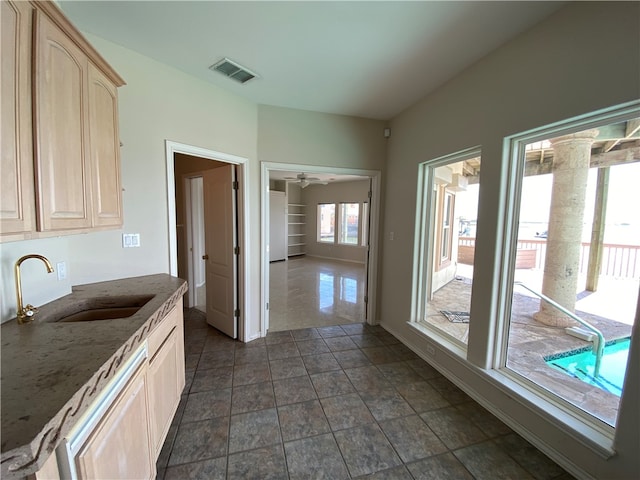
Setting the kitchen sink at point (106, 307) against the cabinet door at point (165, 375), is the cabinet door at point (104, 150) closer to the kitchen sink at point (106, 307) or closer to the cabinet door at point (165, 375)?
the kitchen sink at point (106, 307)

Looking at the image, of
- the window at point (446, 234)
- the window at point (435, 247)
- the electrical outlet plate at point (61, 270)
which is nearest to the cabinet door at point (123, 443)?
the electrical outlet plate at point (61, 270)

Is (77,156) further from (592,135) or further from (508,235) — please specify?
(592,135)

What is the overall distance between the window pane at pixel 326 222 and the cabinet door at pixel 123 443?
795 cm

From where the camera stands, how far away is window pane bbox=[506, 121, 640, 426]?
1595 mm

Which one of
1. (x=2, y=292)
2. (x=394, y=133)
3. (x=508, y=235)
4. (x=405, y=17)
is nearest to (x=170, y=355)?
(x=2, y=292)

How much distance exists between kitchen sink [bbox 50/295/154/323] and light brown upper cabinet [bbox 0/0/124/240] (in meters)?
0.51

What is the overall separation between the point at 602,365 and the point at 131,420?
2.86m

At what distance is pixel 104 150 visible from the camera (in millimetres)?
1645

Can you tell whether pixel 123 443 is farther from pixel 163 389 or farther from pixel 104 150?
pixel 104 150

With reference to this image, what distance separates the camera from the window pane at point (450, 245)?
287 centimetres

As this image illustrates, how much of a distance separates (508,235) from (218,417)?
8.61 feet

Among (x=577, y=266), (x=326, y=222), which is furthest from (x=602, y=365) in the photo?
(x=326, y=222)

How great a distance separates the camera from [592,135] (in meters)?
1.72

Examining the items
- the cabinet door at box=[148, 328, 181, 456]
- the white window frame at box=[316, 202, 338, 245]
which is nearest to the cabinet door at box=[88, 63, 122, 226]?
the cabinet door at box=[148, 328, 181, 456]
